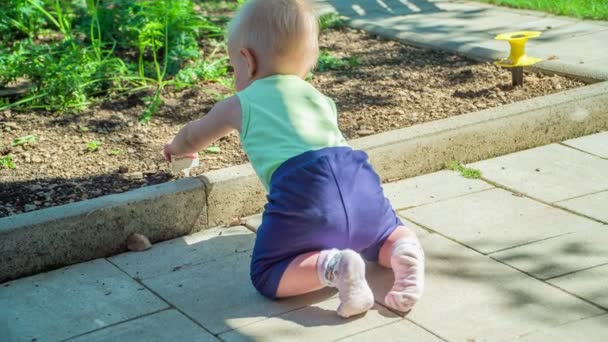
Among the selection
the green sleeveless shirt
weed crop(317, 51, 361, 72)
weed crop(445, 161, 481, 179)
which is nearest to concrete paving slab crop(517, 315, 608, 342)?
the green sleeveless shirt

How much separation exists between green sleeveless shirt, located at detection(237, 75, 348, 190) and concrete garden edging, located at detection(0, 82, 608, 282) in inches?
22.9

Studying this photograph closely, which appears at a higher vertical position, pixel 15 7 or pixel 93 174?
pixel 15 7

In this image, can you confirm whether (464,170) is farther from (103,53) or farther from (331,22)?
(331,22)

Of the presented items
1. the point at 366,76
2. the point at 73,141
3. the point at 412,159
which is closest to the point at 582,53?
the point at 366,76

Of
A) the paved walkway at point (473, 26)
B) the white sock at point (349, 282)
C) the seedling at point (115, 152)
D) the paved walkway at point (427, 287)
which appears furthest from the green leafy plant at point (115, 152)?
the paved walkway at point (473, 26)

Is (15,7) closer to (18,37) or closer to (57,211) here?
(18,37)

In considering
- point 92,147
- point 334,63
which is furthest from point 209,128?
point 334,63

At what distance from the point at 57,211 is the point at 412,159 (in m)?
1.78

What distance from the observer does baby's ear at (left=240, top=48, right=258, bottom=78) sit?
12.4ft

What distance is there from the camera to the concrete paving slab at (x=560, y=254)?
3736 mm

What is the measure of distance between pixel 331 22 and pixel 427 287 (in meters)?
4.29

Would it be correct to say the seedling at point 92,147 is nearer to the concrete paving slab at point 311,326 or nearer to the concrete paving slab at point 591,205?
the concrete paving slab at point 311,326

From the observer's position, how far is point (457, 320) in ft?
11.0

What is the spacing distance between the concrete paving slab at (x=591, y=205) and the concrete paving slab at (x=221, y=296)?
132cm
